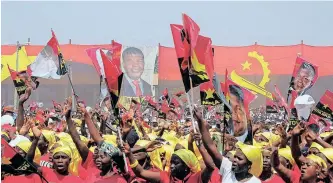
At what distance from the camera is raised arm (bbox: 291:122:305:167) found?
253 inches

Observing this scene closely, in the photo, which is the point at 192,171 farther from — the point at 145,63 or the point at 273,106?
the point at 145,63

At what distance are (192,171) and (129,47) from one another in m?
17.2

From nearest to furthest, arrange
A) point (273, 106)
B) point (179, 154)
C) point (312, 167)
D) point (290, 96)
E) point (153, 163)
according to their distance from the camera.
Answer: point (312, 167) < point (179, 154) < point (153, 163) < point (290, 96) < point (273, 106)

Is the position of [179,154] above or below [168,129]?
above

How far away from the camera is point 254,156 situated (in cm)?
603

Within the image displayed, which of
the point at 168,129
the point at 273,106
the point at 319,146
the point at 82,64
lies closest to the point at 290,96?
the point at 319,146

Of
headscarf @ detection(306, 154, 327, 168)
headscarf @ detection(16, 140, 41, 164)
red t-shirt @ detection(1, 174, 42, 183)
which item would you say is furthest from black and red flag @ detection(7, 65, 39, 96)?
headscarf @ detection(306, 154, 327, 168)

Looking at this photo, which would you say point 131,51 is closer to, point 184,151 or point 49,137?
point 49,137

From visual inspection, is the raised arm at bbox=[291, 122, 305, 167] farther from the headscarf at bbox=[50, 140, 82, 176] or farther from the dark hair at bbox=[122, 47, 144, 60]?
the dark hair at bbox=[122, 47, 144, 60]

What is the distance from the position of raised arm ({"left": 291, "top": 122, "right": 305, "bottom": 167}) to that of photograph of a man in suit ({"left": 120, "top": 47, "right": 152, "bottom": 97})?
14471 millimetres

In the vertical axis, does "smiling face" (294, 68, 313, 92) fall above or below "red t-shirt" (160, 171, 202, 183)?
above

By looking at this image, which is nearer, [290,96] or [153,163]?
[153,163]

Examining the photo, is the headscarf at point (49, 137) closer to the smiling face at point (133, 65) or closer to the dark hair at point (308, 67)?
the dark hair at point (308, 67)

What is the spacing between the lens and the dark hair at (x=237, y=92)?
24.4 feet
